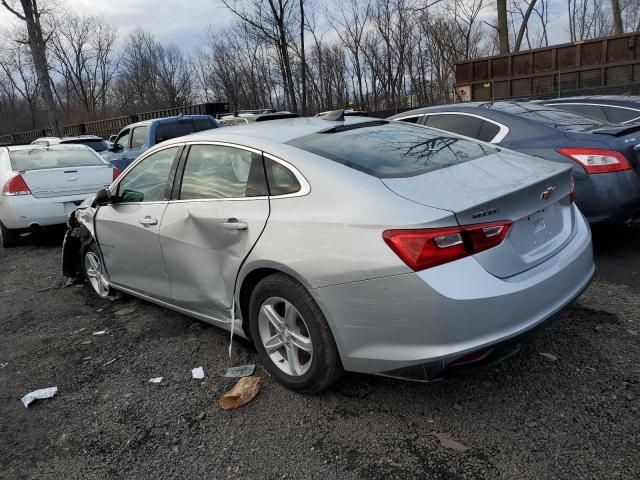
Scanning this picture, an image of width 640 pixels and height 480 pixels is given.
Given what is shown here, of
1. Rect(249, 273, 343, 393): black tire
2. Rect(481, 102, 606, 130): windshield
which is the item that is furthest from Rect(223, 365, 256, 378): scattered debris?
Rect(481, 102, 606, 130): windshield

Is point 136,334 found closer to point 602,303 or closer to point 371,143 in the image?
point 371,143

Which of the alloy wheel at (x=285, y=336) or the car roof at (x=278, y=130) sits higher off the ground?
the car roof at (x=278, y=130)

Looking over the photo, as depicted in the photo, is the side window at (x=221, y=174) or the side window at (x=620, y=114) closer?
the side window at (x=221, y=174)

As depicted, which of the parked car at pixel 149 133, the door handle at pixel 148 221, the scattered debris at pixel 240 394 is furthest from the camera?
the parked car at pixel 149 133

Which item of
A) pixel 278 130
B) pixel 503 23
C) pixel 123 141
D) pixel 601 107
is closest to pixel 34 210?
pixel 123 141

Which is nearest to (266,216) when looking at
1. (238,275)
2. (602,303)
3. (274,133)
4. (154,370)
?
(238,275)

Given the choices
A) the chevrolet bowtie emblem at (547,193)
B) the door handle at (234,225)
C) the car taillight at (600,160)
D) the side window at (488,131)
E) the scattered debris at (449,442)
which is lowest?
the scattered debris at (449,442)

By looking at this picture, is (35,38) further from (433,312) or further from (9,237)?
(433,312)

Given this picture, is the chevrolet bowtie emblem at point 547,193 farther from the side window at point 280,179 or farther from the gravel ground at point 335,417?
the side window at point 280,179

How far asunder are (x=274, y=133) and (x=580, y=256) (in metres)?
1.96

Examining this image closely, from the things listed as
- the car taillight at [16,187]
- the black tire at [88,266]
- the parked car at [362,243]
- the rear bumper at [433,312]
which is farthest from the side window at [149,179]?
the car taillight at [16,187]

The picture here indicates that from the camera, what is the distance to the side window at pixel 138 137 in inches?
415

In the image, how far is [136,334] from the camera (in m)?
4.14

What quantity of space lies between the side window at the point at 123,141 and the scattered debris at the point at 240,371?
906 centimetres
